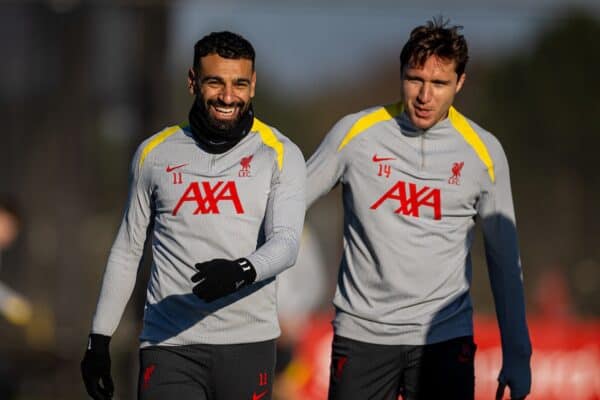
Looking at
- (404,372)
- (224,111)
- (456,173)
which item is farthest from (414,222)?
(224,111)

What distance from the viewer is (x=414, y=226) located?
5863 mm

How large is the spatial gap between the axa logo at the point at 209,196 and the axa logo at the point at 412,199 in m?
0.68

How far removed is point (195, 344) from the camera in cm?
553

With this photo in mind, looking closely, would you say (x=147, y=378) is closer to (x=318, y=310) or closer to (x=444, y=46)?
(x=444, y=46)

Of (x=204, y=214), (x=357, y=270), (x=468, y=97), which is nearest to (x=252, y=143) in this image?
Result: (x=204, y=214)

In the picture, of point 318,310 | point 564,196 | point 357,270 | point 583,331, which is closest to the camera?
point 357,270

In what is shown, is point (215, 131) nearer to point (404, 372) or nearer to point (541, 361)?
point (404, 372)

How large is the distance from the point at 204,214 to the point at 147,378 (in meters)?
0.71

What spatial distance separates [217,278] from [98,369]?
0.95m

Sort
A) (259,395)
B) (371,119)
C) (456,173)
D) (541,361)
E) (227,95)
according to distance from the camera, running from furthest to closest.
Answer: (541,361) < (371,119) < (456,173) < (259,395) < (227,95)

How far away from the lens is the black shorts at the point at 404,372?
5.83m

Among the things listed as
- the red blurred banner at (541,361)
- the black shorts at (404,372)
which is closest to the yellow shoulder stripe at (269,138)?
the black shorts at (404,372)

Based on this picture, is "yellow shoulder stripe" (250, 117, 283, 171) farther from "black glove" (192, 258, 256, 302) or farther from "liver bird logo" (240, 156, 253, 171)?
"black glove" (192, 258, 256, 302)

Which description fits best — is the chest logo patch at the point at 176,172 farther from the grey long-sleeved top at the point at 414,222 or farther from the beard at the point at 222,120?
the grey long-sleeved top at the point at 414,222
